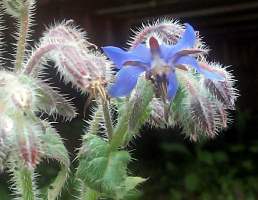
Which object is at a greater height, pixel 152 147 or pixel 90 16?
pixel 90 16

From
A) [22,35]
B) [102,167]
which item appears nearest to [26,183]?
[102,167]

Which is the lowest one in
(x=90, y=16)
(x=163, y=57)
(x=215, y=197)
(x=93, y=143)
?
(x=215, y=197)

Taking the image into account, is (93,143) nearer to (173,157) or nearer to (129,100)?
(129,100)

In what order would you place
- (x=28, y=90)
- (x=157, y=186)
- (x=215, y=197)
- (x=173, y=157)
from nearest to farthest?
(x=28, y=90) → (x=215, y=197) → (x=157, y=186) → (x=173, y=157)

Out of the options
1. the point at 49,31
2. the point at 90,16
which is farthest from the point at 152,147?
the point at 49,31

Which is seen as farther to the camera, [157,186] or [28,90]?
[157,186]

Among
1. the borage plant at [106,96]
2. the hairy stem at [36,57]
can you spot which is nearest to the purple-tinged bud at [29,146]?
the borage plant at [106,96]

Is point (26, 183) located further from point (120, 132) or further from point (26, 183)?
point (120, 132)

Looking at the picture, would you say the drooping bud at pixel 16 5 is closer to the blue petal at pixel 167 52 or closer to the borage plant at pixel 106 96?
the borage plant at pixel 106 96
